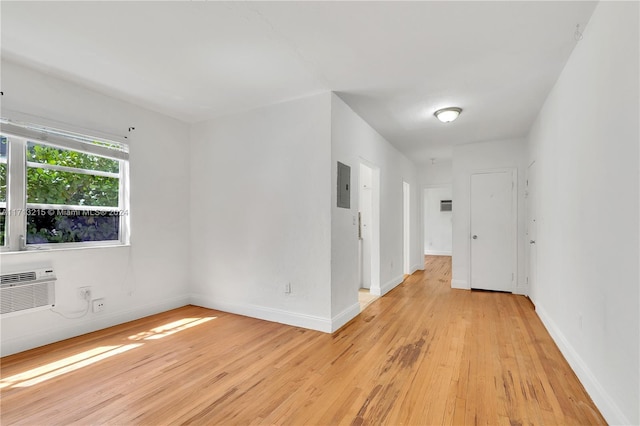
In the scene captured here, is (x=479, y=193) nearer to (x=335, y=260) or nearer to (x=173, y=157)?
(x=335, y=260)

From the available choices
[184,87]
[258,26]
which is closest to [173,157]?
[184,87]

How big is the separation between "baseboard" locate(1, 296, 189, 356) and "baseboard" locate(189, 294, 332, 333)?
0.40m

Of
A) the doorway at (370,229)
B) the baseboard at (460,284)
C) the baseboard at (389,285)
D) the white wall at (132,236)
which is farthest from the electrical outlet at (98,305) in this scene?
the baseboard at (460,284)

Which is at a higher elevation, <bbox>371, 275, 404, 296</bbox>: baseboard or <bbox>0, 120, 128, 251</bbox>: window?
<bbox>0, 120, 128, 251</bbox>: window

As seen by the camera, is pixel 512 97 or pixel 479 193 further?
pixel 479 193

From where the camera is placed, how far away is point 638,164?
1.53 metres

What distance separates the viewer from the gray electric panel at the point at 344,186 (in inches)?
142

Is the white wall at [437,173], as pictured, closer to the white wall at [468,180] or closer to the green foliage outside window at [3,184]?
the white wall at [468,180]

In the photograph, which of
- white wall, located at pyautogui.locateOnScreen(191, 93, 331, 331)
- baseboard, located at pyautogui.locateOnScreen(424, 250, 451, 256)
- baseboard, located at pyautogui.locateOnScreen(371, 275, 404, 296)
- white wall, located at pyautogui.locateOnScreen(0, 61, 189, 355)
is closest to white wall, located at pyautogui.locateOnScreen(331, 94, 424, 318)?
baseboard, located at pyautogui.locateOnScreen(371, 275, 404, 296)

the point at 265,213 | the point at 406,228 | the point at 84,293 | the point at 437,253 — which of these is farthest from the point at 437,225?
the point at 84,293

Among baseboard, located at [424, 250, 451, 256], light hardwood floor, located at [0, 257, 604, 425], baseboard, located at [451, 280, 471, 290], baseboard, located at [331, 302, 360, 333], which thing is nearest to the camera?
light hardwood floor, located at [0, 257, 604, 425]

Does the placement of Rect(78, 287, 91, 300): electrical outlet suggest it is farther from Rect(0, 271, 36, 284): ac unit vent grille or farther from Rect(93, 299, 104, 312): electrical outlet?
Rect(0, 271, 36, 284): ac unit vent grille

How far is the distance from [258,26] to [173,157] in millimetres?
2657

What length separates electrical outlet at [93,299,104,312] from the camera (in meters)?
3.41
